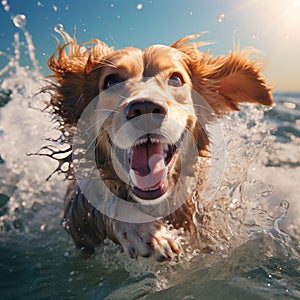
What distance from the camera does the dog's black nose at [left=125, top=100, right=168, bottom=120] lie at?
93.4 inches

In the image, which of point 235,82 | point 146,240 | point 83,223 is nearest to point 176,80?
point 235,82

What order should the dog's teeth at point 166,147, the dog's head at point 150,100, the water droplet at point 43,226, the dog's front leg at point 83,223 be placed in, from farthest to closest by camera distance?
the water droplet at point 43,226
the dog's front leg at point 83,223
the dog's teeth at point 166,147
the dog's head at point 150,100

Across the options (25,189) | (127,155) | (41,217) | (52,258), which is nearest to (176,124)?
(127,155)

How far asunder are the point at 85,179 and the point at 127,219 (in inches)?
23.6

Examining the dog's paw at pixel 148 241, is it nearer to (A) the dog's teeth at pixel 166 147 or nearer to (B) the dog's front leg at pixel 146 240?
(B) the dog's front leg at pixel 146 240

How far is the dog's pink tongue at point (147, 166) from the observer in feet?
8.75

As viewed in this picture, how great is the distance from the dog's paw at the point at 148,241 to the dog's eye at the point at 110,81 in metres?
0.98

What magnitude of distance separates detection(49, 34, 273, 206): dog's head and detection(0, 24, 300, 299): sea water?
310 millimetres

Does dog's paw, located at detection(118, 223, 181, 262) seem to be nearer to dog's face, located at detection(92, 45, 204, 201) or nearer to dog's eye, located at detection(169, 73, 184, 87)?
dog's face, located at detection(92, 45, 204, 201)

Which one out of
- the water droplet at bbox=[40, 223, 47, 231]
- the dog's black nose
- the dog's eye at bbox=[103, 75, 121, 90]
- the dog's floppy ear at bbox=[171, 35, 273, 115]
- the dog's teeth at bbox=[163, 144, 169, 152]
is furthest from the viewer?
the water droplet at bbox=[40, 223, 47, 231]

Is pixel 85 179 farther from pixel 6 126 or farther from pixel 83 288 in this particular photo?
pixel 6 126

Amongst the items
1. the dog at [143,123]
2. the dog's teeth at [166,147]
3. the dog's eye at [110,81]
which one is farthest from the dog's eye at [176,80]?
the dog's teeth at [166,147]

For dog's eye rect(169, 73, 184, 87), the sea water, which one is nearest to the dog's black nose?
dog's eye rect(169, 73, 184, 87)

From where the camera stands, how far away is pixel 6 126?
5773 millimetres
